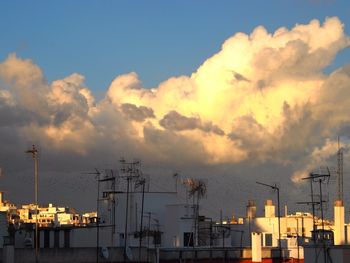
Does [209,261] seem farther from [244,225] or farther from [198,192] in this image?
[244,225]

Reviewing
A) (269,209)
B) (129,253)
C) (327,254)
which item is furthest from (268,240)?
(327,254)

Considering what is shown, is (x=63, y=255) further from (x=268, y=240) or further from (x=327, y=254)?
(x=268, y=240)

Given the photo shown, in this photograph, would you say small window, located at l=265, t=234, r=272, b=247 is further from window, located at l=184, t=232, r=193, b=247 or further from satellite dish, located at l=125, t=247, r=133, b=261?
satellite dish, located at l=125, t=247, r=133, b=261

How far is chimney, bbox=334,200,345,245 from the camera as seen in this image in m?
73.6

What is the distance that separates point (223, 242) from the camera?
87.4m

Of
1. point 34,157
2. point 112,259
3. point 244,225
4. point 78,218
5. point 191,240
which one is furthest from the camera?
point 78,218

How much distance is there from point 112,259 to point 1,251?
9.35 m

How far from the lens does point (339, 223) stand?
76000 millimetres

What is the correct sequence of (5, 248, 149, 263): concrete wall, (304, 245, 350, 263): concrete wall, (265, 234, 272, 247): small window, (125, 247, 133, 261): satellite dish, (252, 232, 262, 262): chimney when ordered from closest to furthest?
(304, 245, 350, 263): concrete wall, (5, 248, 149, 263): concrete wall, (252, 232, 262, 262): chimney, (125, 247, 133, 261): satellite dish, (265, 234, 272, 247): small window

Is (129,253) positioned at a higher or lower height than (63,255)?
higher

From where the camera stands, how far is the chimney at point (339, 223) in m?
73.6

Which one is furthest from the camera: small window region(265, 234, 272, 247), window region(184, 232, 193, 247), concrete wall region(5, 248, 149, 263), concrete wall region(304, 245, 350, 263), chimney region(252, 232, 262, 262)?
small window region(265, 234, 272, 247)

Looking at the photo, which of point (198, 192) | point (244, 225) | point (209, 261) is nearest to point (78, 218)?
point (244, 225)

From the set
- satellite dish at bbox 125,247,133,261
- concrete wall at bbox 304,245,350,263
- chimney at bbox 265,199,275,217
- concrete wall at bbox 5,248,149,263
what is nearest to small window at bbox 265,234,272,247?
chimney at bbox 265,199,275,217
